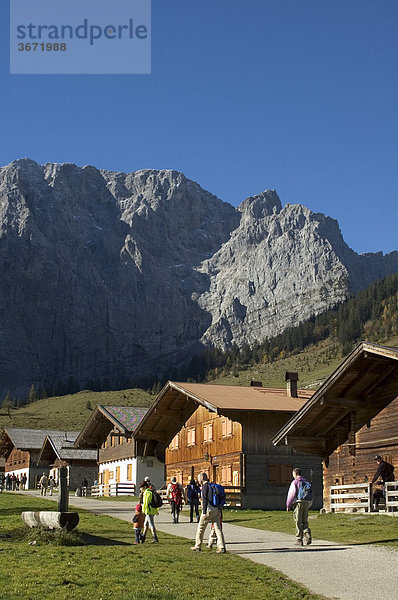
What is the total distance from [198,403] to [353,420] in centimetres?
1996

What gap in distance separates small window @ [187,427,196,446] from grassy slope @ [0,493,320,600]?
102ft

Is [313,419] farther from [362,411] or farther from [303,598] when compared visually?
[303,598]

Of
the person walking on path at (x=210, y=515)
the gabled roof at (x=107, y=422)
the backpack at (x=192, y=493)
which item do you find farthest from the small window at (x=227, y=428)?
the person walking on path at (x=210, y=515)

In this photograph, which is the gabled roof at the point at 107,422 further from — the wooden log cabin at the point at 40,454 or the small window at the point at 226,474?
the small window at the point at 226,474

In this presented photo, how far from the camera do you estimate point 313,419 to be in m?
31.4

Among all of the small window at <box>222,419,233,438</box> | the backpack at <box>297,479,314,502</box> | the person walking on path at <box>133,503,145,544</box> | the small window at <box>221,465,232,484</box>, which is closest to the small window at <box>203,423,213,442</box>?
the small window at <box>222,419,233,438</box>

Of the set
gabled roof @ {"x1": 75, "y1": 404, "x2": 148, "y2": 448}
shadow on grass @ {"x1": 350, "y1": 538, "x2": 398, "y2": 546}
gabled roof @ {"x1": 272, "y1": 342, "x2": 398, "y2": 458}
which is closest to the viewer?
shadow on grass @ {"x1": 350, "y1": 538, "x2": 398, "y2": 546}

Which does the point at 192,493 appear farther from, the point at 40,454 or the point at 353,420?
A: the point at 40,454

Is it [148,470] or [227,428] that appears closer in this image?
[227,428]

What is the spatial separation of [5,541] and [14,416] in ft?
499

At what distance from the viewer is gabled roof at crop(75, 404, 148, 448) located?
195 feet

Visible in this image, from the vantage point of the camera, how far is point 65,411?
566 feet

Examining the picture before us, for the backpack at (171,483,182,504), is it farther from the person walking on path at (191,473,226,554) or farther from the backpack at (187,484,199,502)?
the person walking on path at (191,473,226,554)

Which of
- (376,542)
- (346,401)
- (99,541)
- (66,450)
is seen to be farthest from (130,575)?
(66,450)
